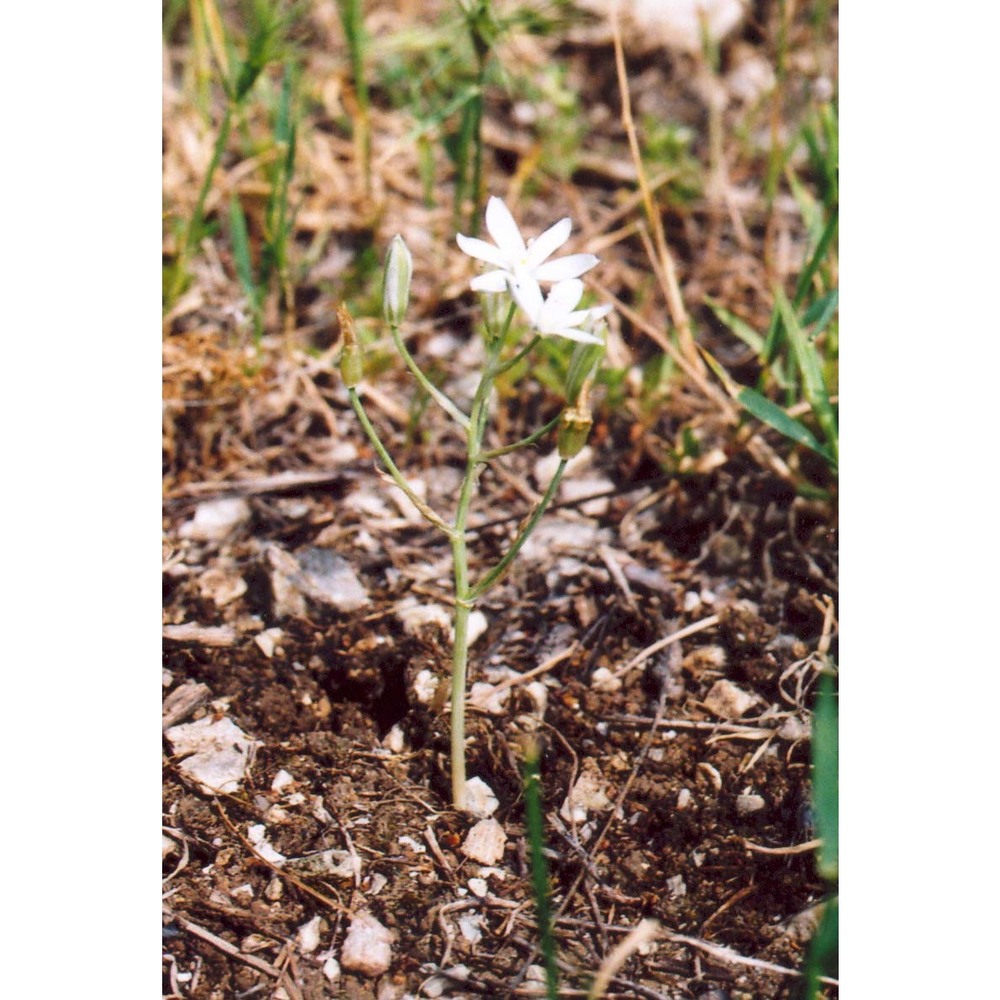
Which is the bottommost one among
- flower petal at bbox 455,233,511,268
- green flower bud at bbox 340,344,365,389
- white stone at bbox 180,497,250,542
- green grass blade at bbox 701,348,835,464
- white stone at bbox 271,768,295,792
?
white stone at bbox 271,768,295,792

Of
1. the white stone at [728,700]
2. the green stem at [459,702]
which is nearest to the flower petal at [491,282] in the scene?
the green stem at [459,702]

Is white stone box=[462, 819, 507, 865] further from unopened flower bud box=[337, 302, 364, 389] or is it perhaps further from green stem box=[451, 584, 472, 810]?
unopened flower bud box=[337, 302, 364, 389]

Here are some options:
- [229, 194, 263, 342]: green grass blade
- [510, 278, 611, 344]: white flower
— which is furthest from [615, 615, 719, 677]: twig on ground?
[229, 194, 263, 342]: green grass blade

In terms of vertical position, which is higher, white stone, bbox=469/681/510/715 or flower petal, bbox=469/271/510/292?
flower petal, bbox=469/271/510/292

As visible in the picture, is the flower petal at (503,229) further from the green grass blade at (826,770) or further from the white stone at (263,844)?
the white stone at (263,844)

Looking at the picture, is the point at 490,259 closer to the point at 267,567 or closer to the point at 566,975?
the point at 267,567
